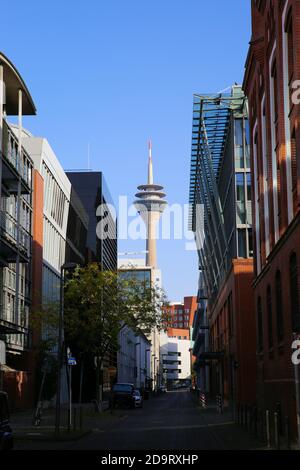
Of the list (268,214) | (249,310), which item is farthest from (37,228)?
(268,214)

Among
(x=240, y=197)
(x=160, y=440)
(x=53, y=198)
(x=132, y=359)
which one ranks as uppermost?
(x=53, y=198)

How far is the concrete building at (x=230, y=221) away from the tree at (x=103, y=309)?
596cm

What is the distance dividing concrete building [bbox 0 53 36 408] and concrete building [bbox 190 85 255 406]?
12855mm

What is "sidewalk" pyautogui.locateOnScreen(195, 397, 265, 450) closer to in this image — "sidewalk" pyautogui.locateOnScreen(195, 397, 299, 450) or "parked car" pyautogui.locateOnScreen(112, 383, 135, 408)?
"sidewalk" pyautogui.locateOnScreen(195, 397, 299, 450)

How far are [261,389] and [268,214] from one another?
8.07 meters

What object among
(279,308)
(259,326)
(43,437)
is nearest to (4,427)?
(43,437)

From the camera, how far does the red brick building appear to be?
81.7 ft

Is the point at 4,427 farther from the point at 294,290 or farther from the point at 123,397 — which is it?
the point at 123,397

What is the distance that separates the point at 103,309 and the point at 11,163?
1007cm

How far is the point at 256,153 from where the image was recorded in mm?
36906

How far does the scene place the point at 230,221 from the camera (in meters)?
54.2

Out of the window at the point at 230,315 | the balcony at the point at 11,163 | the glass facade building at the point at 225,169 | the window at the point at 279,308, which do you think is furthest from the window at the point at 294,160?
the window at the point at 230,315
